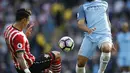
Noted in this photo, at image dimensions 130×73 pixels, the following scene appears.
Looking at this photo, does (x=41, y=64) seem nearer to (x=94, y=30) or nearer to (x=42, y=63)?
(x=42, y=63)

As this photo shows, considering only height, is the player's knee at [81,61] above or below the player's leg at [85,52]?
below

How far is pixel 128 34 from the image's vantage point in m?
20.8

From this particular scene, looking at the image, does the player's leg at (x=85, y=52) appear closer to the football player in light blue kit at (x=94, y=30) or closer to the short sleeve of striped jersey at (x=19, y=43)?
the football player in light blue kit at (x=94, y=30)

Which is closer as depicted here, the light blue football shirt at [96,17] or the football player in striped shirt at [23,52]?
the football player in striped shirt at [23,52]

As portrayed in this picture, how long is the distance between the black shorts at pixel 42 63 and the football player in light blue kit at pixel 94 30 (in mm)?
796

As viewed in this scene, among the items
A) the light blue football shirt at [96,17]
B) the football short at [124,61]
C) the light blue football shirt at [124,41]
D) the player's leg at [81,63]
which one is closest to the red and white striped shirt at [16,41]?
the player's leg at [81,63]

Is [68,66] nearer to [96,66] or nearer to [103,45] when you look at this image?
[96,66]

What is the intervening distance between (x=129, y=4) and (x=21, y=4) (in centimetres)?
518

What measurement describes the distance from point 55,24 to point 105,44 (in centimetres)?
1112

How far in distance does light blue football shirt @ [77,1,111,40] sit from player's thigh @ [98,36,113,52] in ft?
0.45

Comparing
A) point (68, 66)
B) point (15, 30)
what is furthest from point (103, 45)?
point (68, 66)

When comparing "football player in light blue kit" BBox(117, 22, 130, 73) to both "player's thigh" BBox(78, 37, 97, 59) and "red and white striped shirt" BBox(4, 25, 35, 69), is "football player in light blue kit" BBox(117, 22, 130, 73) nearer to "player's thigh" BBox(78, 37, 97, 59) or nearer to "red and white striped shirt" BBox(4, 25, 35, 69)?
"player's thigh" BBox(78, 37, 97, 59)

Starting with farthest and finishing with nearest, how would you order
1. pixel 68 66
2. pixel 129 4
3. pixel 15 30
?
pixel 129 4 < pixel 68 66 < pixel 15 30

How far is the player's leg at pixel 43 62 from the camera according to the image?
14395 mm
